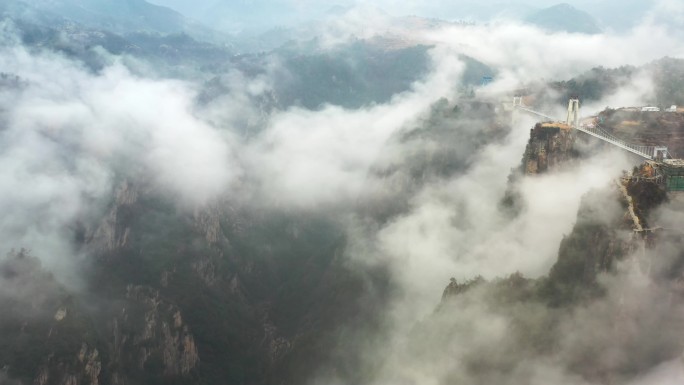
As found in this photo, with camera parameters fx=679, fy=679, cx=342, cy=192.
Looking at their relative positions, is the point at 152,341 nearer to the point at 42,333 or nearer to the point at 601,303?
the point at 42,333

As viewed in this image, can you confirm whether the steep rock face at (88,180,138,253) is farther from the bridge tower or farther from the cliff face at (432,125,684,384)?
the bridge tower

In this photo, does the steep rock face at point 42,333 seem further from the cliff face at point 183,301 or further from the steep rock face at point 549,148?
the steep rock face at point 549,148

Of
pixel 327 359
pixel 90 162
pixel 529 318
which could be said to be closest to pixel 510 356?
pixel 529 318

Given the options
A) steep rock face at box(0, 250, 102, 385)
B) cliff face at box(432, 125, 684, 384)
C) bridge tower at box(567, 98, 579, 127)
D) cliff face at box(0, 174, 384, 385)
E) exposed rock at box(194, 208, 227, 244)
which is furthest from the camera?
exposed rock at box(194, 208, 227, 244)

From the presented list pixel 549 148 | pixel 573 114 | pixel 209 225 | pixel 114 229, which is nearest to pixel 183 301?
pixel 114 229

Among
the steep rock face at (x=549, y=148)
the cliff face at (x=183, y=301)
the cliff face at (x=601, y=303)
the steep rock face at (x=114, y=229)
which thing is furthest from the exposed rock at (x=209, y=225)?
the cliff face at (x=601, y=303)

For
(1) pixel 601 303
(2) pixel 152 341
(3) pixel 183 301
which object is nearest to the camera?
(1) pixel 601 303

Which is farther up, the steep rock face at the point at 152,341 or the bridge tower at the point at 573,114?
the bridge tower at the point at 573,114

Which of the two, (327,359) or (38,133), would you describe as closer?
(327,359)

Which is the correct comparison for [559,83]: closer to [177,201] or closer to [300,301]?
[300,301]

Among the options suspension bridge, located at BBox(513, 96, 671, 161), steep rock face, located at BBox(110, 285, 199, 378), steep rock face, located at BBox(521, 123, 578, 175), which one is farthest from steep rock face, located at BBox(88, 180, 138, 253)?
steep rock face, located at BBox(521, 123, 578, 175)

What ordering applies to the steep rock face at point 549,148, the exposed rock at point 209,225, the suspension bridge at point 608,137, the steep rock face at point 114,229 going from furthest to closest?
the exposed rock at point 209,225, the steep rock face at point 114,229, the steep rock face at point 549,148, the suspension bridge at point 608,137
